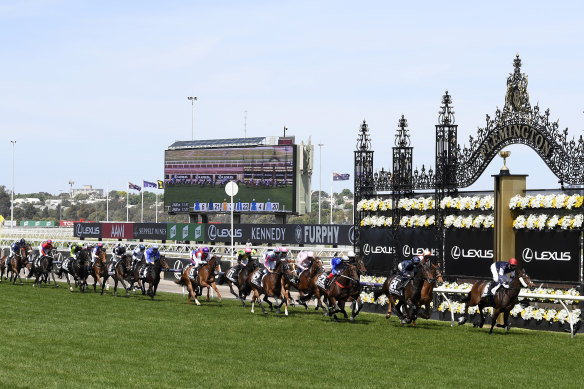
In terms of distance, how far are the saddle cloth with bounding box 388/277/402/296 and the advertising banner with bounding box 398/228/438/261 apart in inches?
95.7

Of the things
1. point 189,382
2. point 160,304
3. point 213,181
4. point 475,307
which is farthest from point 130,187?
point 189,382

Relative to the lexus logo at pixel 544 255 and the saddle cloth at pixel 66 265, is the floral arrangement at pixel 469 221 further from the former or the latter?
the saddle cloth at pixel 66 265

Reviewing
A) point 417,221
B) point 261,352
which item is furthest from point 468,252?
point 261,352

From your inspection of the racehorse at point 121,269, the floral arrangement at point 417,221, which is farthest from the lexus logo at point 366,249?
the racehorse at point 121,269

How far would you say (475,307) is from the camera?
2125 centimetres

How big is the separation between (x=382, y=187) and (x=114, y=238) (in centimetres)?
3861

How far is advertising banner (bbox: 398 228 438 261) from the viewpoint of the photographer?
2312 centimetres

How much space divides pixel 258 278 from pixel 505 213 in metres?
6.77

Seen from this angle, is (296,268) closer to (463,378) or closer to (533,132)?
(533,132)

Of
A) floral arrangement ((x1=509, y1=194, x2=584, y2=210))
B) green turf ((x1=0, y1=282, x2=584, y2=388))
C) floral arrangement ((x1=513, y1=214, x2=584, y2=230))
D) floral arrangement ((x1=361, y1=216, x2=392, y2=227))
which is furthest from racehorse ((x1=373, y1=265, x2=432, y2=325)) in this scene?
floral arrangement ((x1=361, y1=216, x2=392, y2=227))

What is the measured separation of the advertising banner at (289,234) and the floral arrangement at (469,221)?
17233mm

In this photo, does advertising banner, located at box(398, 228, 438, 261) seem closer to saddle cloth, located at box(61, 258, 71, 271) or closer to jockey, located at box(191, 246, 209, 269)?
jockey, located at box(191, 246, 209, 269)

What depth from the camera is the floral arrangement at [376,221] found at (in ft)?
80.6

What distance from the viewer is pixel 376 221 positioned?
24.8 metres
